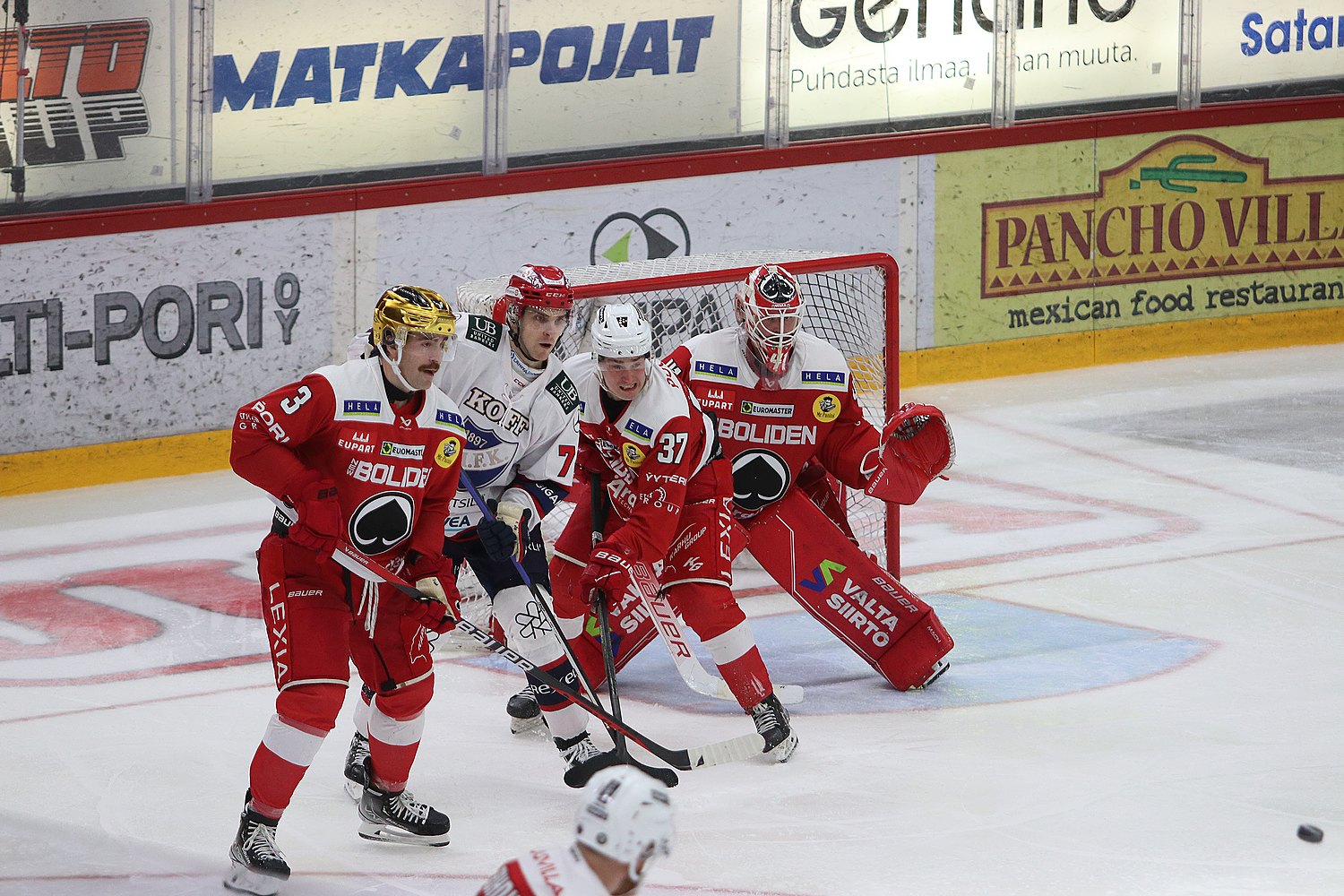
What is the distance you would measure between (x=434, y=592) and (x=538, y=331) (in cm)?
92

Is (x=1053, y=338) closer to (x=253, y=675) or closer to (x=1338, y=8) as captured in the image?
(x=1338, y=8)

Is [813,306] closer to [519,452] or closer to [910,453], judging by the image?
[910,453]

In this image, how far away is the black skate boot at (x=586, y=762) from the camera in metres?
4.52

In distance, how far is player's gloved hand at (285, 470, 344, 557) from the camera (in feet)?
12.3

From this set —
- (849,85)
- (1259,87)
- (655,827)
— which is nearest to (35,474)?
(849,85)

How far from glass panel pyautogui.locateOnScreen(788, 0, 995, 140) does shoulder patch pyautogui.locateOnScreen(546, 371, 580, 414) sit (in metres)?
4.81

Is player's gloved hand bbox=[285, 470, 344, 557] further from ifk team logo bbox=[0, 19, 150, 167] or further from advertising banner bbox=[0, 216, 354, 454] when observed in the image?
ifk team logo bbox=[0, 19, 150, 167]

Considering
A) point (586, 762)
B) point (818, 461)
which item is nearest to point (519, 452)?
point (586, 762)

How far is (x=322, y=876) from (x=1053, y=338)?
21.1 feet

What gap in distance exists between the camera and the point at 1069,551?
6688 mm

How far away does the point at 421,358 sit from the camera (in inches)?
152

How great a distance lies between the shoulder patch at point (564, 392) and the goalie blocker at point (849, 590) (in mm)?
897

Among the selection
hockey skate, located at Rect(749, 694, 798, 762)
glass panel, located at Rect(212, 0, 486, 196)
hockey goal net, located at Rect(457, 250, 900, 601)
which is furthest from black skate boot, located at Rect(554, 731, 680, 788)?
glass panel, located at Rect(212, 0, 486, 196)

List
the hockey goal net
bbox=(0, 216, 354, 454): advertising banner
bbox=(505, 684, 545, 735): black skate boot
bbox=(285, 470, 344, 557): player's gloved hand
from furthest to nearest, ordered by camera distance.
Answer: bbox=(0, 216, 354, 454): advertising banner
the hockey goal net
bbox=(505, 684, 545, 735): black skate boot
bbox=(285, 470, 344, 557): player's gloved hand
